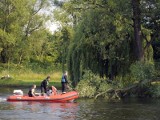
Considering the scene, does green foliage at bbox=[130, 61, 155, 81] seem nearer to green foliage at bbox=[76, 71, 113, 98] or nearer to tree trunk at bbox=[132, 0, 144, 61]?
tree trunk at bbox=[132, 0, 144, 61]

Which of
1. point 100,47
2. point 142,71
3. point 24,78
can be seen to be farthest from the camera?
point 24,78

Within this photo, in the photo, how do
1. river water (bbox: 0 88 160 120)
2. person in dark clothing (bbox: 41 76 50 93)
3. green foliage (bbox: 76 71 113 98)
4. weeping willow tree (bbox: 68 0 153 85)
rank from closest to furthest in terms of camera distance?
river water (bbox: 0 88 160 120), green foliage (bbox: 76 71 113 98), person in dark clothing (bbox: 41 76 50 93), weeping willow tree (bbox: 68 0 153 85)

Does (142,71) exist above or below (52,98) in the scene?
above

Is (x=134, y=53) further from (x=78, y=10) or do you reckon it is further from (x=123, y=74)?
(x=78, y=10)

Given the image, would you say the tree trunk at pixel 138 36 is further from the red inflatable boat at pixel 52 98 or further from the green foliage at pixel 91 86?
the red inflatable boat at pixel 52 98

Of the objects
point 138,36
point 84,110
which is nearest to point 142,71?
point 138,36

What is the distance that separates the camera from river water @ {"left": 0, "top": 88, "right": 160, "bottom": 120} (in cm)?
2130

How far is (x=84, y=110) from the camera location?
78.9 ft

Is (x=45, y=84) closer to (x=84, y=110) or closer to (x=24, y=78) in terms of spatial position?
(x=84, y=110)

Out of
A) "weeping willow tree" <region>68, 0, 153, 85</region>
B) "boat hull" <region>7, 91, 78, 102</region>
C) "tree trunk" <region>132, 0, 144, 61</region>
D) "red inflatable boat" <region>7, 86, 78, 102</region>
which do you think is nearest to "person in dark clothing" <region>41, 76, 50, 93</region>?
"red inflatable boat" <region>7, 86, 78, 102</region>

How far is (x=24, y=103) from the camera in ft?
91.5

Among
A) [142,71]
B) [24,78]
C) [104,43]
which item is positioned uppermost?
[104,43]

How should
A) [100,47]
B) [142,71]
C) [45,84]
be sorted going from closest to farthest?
1. [142,71]
2. [45,84]
3. [100,47]

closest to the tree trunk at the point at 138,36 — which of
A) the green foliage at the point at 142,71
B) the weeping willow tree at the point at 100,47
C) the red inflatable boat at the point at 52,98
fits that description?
the weeping willow tree at the point at 100,47
